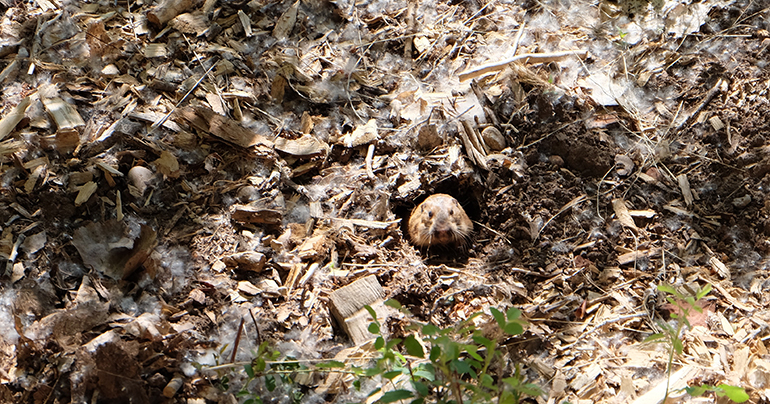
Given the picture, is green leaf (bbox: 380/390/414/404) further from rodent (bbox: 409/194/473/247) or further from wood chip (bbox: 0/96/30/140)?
wood chip (bbox: 0/96/30/140)

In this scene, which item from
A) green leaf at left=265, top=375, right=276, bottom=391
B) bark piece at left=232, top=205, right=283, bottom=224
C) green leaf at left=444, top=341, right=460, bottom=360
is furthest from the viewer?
bark piece at left=232, top=205, right=283, bottom=224

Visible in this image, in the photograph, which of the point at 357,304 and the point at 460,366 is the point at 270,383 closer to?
the point at 357,304

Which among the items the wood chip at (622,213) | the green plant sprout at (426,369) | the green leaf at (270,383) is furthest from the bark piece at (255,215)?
the wood chip at (622,213)

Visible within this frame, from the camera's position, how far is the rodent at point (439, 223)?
8.14 feet

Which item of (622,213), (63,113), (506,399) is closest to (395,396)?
(506,399)

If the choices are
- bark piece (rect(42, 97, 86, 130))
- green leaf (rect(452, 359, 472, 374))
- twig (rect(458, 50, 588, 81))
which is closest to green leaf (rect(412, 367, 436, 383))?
green leaf (rect(452, 359, 472, 374))

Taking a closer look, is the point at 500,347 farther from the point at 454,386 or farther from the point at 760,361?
the point at 760,361

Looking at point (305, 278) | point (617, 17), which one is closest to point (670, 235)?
point (617, 17)

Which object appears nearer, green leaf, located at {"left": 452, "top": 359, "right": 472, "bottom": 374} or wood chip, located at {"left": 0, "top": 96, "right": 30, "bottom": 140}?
green leaf, located at {"left": 452, "top": 359, "right": 472, "bottom": 374}

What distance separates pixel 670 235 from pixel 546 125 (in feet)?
2.38

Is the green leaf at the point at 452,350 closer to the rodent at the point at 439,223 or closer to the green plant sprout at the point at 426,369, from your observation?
the green plant sprout at the point at 426,369

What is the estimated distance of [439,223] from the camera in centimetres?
248

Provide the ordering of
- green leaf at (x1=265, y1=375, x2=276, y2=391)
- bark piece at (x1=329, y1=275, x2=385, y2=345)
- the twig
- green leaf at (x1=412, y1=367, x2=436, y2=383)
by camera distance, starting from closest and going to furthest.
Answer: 1. green leaf at (x1=412, y1=367, x2=436, y2=383)
2. green leaf at (x1=265, y1=375, x2=276, y2=391)
3. bark piece at (x1=329, y1=275, x2=385, y2=345)
4. the twig

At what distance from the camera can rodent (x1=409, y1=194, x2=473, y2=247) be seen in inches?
97.7
